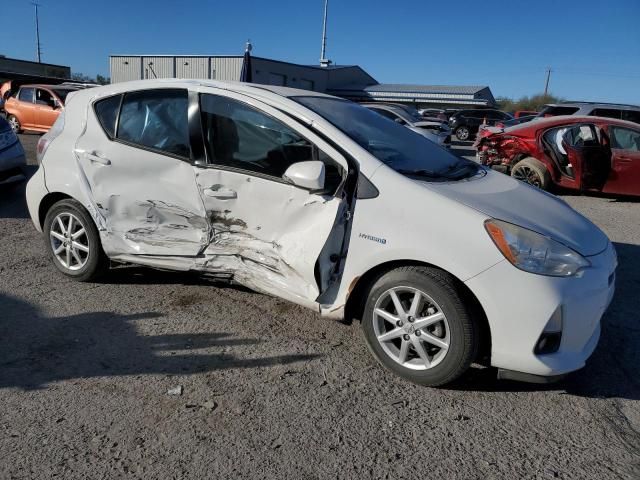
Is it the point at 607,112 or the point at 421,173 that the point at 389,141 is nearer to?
the point at 421,173

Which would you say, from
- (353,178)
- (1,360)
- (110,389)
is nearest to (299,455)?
(110,389)

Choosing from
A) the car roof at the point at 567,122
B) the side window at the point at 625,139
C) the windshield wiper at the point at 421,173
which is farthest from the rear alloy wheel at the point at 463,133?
the windshield wiper at the point at 421,173

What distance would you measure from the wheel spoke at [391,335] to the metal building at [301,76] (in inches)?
1290

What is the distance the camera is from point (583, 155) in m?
Answer: 8.74

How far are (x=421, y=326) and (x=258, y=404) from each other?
99cm

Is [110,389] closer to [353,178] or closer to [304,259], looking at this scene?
[304,259]

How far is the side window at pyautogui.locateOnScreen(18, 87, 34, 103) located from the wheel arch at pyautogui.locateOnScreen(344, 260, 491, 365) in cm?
1516

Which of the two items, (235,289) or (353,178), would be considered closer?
(353,178)

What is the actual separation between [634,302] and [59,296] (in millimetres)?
4655

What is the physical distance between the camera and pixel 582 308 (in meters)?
2.73

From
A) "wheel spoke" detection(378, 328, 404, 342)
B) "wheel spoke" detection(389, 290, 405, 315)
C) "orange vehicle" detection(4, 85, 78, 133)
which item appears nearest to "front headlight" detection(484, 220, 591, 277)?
"wheel spoke" detection(389, 290, 405, 315)

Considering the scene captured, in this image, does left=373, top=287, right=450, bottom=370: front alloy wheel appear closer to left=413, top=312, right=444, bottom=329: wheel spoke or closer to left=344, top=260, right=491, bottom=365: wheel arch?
left=413, top=312, right=444, bottom=329: wheel spoke

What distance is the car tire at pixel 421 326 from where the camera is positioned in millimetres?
2803

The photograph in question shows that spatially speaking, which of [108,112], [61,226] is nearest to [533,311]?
[108,112]
